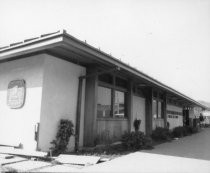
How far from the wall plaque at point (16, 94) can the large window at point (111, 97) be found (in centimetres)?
313

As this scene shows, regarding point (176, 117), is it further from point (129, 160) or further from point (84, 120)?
point (129, 160)

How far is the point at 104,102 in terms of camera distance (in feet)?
33.3

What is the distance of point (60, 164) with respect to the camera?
5977 millimetres

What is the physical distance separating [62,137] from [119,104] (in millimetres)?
4406

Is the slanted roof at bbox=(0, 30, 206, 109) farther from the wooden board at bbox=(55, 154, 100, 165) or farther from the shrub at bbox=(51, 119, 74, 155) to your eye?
the wooden board at bbox=(55, 154, 100, 165)

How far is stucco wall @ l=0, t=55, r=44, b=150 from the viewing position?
756cm

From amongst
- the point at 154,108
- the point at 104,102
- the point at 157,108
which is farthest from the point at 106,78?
the point at 157,108

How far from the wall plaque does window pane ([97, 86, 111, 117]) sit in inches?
124

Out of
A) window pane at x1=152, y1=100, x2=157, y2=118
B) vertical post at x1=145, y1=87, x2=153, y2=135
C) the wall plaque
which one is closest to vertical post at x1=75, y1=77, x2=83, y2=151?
the wall plaque

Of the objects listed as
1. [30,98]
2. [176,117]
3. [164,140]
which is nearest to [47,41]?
[30,98]

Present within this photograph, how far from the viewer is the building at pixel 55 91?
7.39m

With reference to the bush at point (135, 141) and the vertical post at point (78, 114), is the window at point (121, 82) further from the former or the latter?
the bush at point (135, 141)

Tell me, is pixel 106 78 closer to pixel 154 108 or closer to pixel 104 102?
pixel 104 102

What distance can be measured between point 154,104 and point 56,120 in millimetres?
9864
